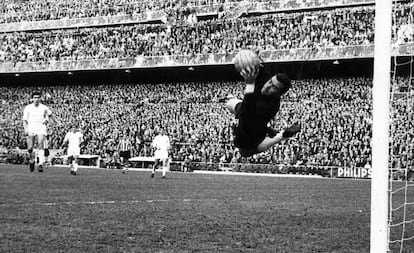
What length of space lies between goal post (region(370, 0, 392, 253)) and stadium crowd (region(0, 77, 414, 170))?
23204 millimetres

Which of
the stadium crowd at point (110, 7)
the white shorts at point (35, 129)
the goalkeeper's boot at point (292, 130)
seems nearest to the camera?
the goalkeeper's boot at point (292, 130)

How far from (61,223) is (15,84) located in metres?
38.2

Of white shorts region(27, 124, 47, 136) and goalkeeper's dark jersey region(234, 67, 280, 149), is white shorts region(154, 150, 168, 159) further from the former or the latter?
goalkeeper's dark jersey region(234, 67, 280, 149)

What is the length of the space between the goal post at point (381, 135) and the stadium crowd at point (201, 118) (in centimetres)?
2320

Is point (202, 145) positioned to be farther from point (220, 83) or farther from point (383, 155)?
point (383, 155)

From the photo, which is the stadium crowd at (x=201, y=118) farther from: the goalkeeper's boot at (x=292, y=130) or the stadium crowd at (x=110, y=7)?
the goalkeeper's boot at (x=292, y=130)

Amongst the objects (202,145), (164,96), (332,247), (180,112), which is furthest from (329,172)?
(332,247)

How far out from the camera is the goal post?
548 cm

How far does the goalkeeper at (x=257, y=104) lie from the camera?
618 cm

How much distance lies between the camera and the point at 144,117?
37.6 meters

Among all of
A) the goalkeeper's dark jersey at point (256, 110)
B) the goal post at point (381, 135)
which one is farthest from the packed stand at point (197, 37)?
the goal post at point (381, 135)

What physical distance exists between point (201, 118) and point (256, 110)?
29.8 metres

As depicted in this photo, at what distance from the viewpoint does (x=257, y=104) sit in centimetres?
636

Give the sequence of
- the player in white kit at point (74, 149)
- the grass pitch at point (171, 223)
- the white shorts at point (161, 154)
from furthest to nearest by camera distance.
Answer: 1. the white shorts at point (161, 154)
2. the player in white kit at point (74, 149)
3. the grass pitch at point (171, 223)
